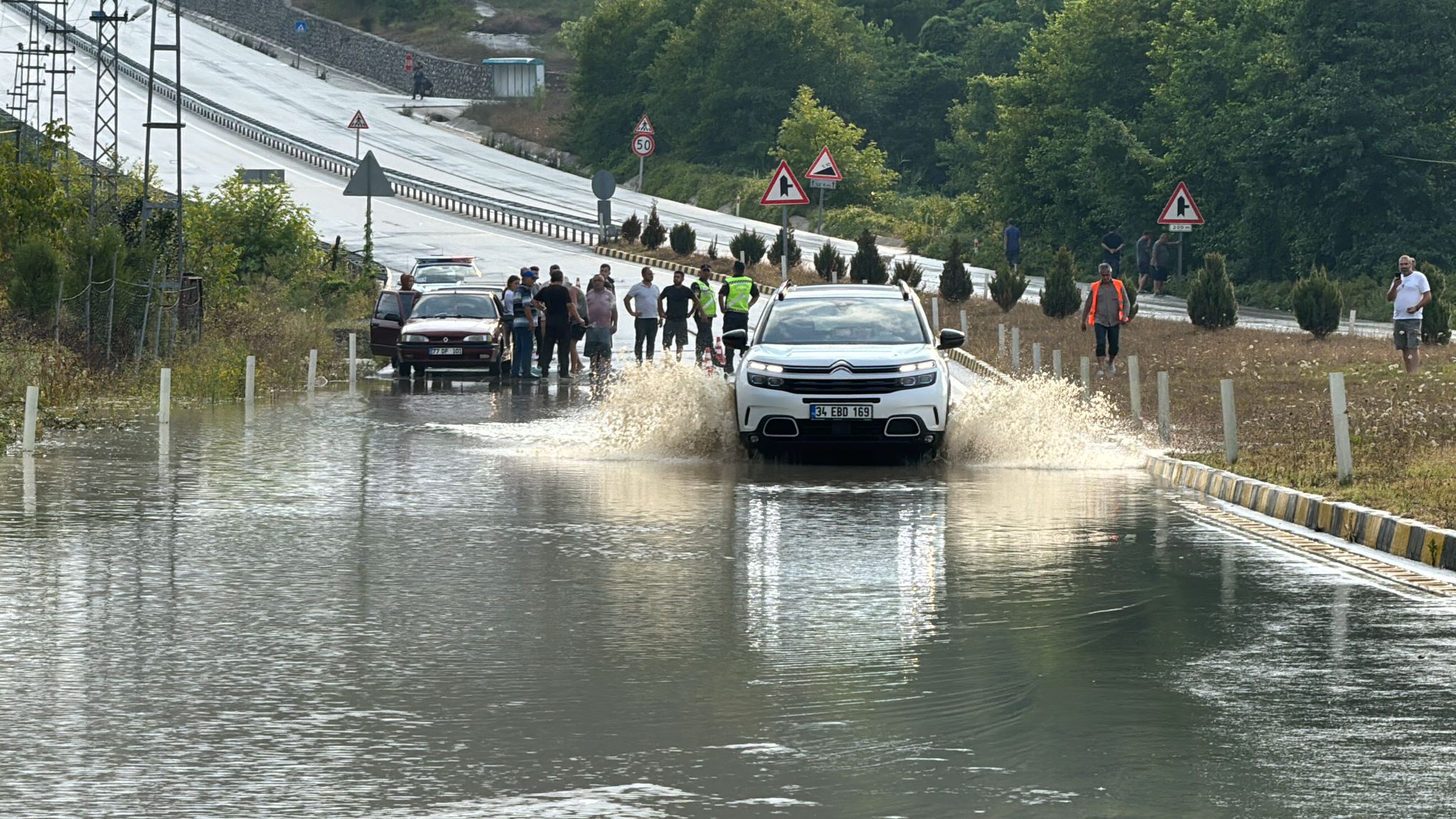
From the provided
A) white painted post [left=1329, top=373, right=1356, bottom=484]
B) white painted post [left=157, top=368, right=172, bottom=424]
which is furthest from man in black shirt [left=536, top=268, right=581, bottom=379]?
white painted post [left=1329, top=373, right=1356, bottom=484]

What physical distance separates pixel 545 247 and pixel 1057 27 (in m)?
22.3

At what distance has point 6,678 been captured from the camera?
899 centimetres

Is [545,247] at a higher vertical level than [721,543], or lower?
higher

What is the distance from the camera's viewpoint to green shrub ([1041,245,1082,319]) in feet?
140

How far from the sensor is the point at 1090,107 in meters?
76.9

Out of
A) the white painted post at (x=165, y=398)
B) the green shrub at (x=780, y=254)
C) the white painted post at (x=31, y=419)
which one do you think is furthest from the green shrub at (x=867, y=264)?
the white painted post at (x=31, y=419)

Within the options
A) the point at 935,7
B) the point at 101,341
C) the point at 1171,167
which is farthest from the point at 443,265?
the point at 935,7

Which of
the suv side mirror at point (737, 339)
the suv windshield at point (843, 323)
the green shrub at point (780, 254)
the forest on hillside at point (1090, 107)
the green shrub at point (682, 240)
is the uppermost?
the forest on hillside at point (1090, 107)

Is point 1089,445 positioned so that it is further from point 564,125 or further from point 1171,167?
point 564,125

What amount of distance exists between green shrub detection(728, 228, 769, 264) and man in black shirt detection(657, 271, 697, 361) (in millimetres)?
25028

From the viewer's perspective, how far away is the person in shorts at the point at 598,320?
35.3 m

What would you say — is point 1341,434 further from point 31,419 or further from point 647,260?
point 647,260

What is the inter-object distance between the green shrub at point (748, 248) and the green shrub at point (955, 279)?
1356 centimetres

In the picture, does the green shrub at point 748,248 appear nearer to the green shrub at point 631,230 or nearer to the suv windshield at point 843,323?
the green shrub at point 631,230
